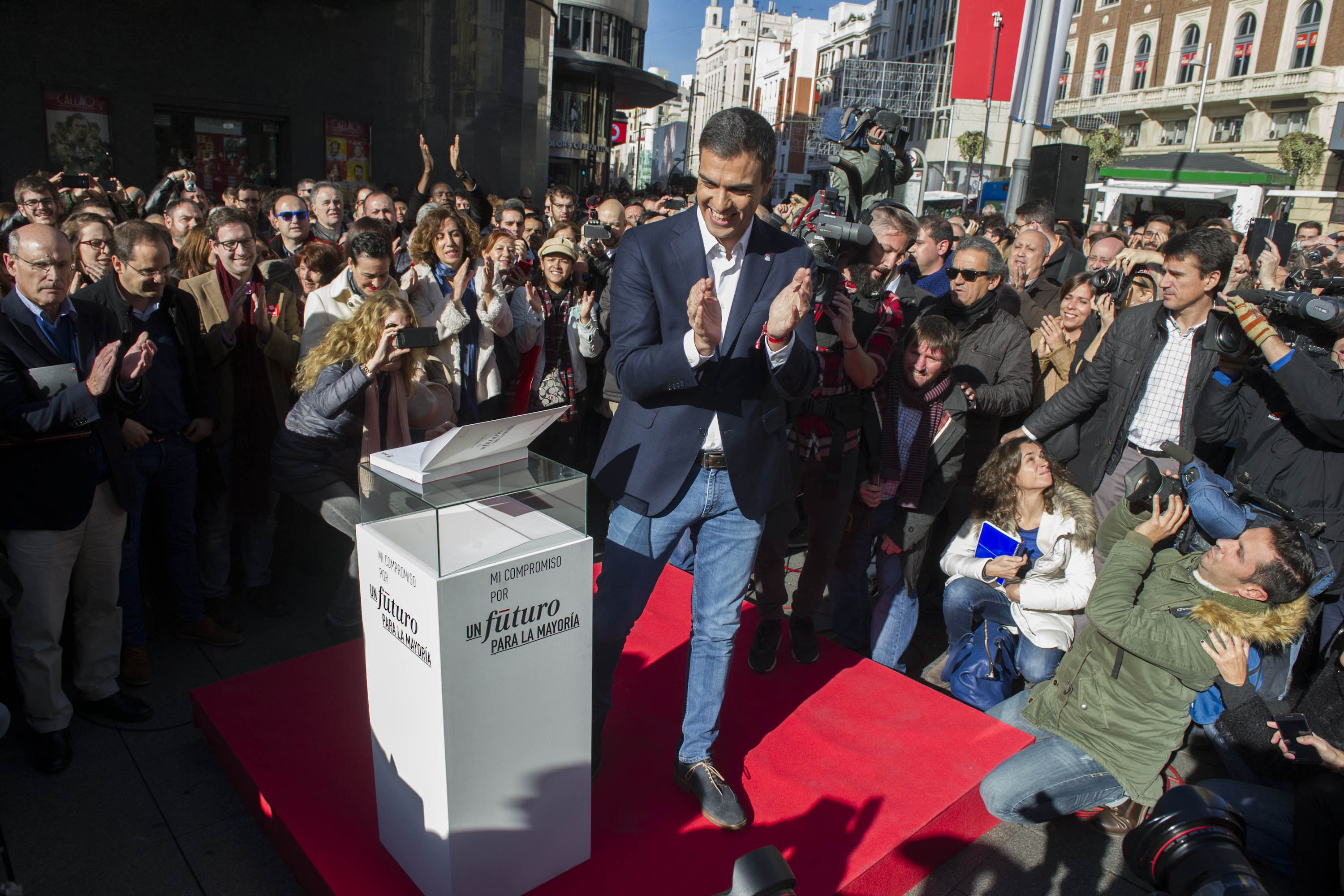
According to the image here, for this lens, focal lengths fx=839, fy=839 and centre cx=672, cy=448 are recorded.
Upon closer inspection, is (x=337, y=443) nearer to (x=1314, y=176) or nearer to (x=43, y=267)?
(x=43, y=267)

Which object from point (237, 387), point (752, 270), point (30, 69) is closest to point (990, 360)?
point (752, 270)

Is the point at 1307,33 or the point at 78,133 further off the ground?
the point at 1307,33

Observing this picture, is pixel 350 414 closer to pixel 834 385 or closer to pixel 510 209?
pixel 834 385

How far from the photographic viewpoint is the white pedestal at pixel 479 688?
208cm

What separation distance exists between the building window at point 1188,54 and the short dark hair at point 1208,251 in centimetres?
4559

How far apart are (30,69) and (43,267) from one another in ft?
34.7

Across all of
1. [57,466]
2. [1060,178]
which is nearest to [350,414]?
[57,466]

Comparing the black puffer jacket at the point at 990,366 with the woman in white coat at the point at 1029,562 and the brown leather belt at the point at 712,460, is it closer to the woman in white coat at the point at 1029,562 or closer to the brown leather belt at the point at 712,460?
the woman in white coat at the point at 1029,562

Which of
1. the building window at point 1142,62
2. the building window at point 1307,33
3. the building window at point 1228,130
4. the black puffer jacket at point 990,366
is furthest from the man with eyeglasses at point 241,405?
the building window at point 1142,62

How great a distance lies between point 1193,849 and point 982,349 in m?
2.97

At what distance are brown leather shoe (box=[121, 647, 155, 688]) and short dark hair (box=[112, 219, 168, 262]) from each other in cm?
167

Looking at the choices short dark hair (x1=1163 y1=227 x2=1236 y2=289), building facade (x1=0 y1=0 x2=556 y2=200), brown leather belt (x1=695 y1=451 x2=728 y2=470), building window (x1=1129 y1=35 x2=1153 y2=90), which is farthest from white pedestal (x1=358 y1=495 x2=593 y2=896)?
building window (x1=1129 y1=35 x2=1153 y2=90)

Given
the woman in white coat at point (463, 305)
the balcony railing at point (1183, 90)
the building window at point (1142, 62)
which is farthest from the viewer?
the building window at point (1142, 62)

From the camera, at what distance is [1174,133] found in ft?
137
